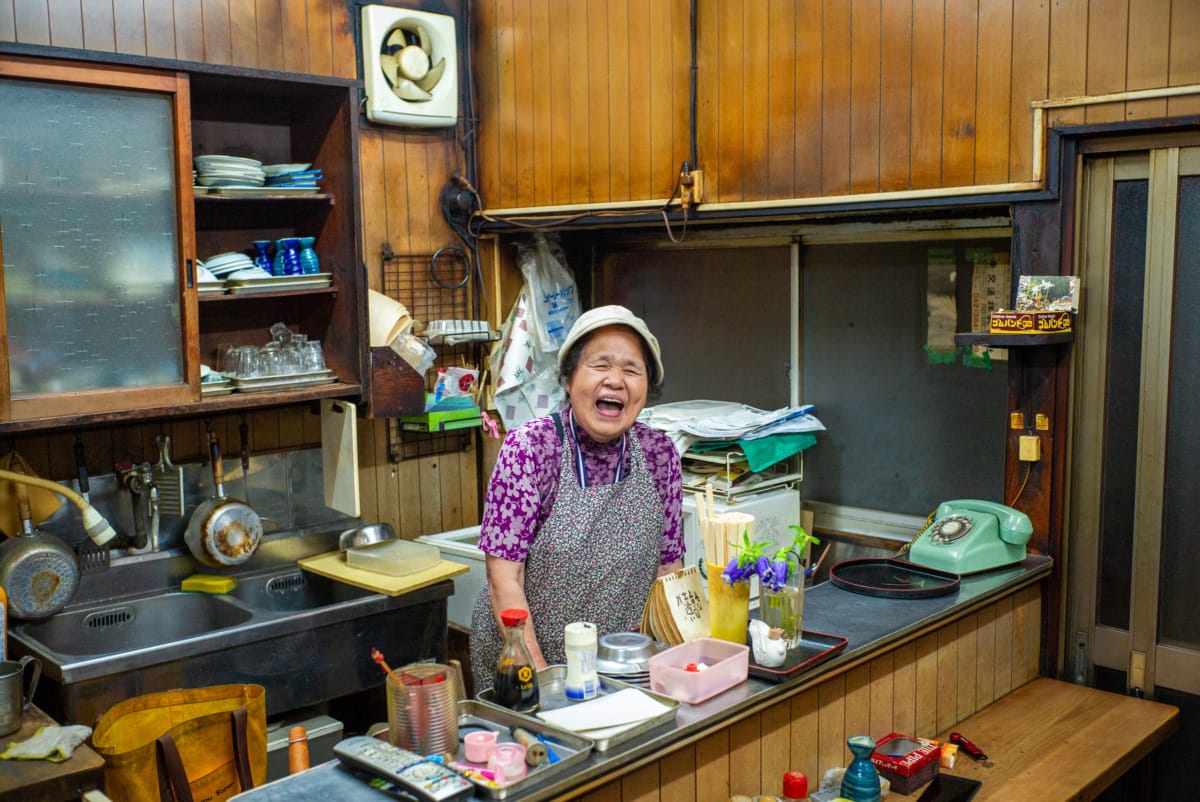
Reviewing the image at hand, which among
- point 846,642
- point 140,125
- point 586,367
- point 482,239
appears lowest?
point 846,642

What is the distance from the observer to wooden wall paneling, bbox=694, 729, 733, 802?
2.03m

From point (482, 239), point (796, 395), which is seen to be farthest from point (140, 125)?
point (796, 395)

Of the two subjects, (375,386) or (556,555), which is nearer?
(556,555)

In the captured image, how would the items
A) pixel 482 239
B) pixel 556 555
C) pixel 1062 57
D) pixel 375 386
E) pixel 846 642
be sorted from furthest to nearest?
pixel 482 239, pixel 375 386, pixel 1062 57, pixel 556 555, pixel 846 642

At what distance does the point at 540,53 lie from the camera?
3.76 meters

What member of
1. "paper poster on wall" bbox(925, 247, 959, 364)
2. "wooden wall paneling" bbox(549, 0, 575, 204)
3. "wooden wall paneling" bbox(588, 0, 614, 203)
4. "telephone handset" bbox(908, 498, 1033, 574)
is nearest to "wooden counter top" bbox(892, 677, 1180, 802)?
"telephone handset" bbox(908, 498, 1033, 574)

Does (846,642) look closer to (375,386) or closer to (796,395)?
(796,395)

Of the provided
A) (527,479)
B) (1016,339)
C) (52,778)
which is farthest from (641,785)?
(1016,339)

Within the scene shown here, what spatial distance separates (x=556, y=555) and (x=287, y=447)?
1534mm

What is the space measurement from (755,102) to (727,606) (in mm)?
1665

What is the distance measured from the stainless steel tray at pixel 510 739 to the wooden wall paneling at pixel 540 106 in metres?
2.23

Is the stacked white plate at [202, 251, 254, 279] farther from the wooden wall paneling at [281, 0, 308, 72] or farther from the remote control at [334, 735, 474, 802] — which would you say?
the remote control at [334, 735, 474, 802]

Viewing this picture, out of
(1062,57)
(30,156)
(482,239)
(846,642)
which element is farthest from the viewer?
(482,239)

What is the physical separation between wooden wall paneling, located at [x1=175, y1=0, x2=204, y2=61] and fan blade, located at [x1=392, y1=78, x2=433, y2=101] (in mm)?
667
